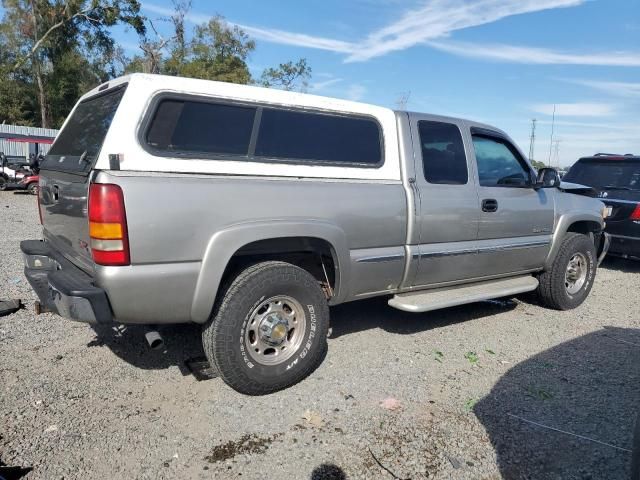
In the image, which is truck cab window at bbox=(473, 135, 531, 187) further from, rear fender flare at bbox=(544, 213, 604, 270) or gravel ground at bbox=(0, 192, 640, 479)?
gravel ground at bbox=(0, 192, 640, 479)

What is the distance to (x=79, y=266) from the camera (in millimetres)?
3322

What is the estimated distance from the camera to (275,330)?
3455 millimetres

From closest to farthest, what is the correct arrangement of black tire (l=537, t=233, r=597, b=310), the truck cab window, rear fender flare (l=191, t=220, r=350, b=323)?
1. rear fender flare (l=191, t=220, r=350, b=323)
2. the truck cab window
3. black tire (l=537, t=233, r=597, b=310)

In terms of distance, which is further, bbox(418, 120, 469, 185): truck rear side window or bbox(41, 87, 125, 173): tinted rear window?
bbox(418, 120, 469, 185): truck rear side window

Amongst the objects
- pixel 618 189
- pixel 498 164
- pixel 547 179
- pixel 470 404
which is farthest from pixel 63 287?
pixel 618 189

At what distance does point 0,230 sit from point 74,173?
8025 mm

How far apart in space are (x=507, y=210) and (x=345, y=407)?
102 inches

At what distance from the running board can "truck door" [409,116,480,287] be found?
0.11 m

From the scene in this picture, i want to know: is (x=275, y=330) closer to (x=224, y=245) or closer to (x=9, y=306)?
(x=224, y=245)

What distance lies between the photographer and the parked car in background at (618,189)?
7457 millimetres

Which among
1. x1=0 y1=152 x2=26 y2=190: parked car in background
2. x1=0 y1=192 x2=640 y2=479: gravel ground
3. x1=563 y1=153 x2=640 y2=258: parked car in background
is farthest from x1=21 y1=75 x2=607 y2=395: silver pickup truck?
x1=0 y1=152 x2=26 y2=190: parked car in background

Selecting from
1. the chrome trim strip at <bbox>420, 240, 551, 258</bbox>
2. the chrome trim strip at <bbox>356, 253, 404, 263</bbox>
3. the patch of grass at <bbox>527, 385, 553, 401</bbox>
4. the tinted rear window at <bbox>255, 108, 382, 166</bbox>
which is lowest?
the patch of grass at <bbox>527, 385, 553, 401</bbox>

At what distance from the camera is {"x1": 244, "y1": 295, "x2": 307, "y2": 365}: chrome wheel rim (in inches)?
134

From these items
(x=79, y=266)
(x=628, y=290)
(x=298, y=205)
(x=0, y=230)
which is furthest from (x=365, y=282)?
(x=0, y=230)
